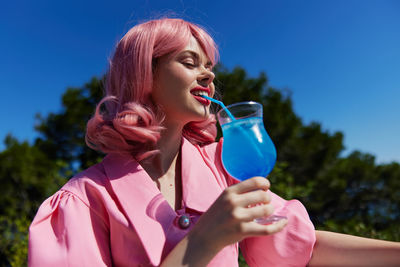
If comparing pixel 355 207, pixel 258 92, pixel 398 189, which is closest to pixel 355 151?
pixel 398 189

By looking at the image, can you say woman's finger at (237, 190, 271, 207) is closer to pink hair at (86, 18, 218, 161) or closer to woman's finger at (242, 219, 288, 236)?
woman's finger at (242, 219, 288, 236)

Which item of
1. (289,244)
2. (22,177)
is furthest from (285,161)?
(22,177)

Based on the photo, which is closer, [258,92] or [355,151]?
[258,92]

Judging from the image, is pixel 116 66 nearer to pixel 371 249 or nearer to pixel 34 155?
pixel 371 249

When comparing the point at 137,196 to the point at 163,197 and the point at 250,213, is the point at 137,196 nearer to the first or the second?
the point at 163,197

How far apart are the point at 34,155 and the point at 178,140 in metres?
15.1

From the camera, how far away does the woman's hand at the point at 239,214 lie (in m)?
1.06

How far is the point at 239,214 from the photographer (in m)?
1.06

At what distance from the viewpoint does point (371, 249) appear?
4.46 ft

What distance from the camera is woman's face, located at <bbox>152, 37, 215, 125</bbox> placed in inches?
61.7

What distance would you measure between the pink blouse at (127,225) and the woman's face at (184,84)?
345 mm

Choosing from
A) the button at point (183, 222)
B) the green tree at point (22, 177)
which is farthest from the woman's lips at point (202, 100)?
the green tree at point (22, 177)

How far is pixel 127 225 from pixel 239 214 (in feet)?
1.91

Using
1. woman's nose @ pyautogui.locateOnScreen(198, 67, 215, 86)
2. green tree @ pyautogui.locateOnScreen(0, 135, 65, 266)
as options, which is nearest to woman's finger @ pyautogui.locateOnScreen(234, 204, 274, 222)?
woman's nose @ pyautogui.locateOnScreen(198, 67, 215, 86)
